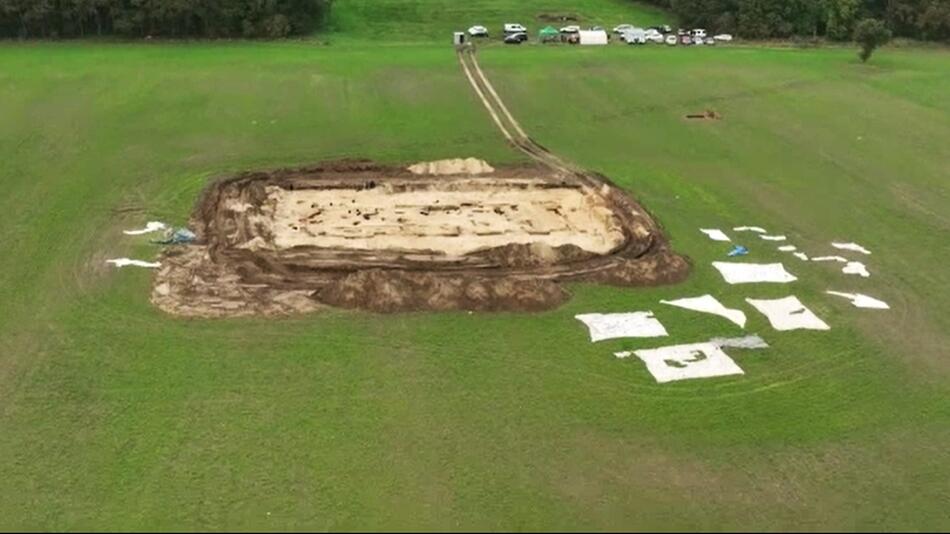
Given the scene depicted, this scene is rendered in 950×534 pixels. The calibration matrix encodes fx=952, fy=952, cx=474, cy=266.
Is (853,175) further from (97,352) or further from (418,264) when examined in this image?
(97,352)

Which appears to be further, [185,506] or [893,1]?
[893,1]

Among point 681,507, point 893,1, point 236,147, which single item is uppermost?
point 893,1

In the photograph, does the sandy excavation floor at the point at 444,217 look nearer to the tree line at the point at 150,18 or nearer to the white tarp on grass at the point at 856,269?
the white tarp on grass at the point at 856,269

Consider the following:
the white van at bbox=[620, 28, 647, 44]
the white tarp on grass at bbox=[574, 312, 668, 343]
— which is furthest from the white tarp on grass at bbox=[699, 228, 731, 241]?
the white van at bbox=[620, 28, 647, 44]

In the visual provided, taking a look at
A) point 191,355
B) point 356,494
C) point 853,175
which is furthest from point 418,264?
point 853,175

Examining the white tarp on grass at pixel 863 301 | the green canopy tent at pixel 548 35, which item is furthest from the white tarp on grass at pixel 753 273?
the green canopy tent at pixel 548 35
